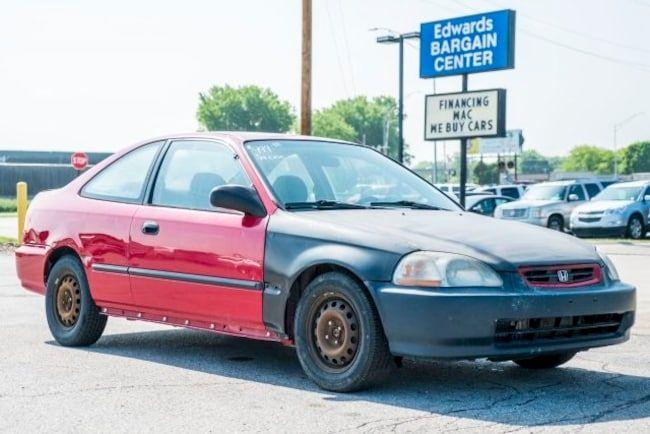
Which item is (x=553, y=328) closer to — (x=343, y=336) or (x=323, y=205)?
(x=343, y=336)

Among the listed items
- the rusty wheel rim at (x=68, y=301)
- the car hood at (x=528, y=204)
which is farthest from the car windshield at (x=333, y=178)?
the car hood at (x=528, y=204)

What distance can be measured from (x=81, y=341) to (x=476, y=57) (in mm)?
20090

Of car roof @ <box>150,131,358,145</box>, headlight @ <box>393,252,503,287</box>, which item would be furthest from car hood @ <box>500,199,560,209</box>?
headlight @ <box>393,252,503,287</box>

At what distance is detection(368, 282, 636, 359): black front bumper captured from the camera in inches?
231

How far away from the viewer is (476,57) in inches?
1055

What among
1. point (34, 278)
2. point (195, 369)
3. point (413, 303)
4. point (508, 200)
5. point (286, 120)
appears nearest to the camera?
point (413, 303)

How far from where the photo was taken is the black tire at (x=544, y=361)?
7.09m

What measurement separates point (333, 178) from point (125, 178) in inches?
67.0

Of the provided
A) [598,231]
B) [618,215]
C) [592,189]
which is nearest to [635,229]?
[618,215]

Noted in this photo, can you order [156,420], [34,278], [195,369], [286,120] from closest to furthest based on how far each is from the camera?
[156,420] < [195,369] < [34,278] < [286,120]

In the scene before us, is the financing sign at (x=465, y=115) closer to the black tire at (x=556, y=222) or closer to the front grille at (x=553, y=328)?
the black tire at (x=556, y=222)

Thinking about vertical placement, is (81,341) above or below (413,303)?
below

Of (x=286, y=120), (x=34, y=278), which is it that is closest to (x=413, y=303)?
(x=34, y=278)

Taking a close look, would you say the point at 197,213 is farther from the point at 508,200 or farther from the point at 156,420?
the point at 508,200
